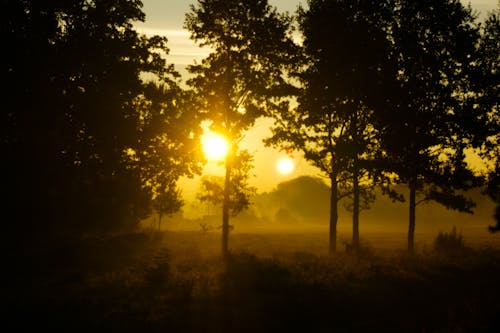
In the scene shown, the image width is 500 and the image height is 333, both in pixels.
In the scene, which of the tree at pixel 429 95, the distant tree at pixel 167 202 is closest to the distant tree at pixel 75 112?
the tree at pixel 429 95

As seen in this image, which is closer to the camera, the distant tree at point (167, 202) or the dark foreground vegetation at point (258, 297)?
the dark foreground vegetation at point (258, 297)

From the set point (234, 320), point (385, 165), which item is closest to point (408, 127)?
point (385, 165)

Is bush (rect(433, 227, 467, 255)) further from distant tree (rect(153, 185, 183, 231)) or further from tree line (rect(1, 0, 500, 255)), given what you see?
distant tree (rect(153, 185, 183, 231))

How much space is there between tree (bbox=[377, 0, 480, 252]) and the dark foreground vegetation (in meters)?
7.15

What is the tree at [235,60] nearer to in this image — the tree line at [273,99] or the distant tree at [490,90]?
the tree line at [273,99]

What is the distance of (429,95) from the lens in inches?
1041

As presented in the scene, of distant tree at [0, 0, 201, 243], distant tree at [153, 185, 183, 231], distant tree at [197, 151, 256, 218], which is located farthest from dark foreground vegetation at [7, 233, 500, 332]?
distant tree at [153, 185, 183, 231]

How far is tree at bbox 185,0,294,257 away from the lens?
25.5m

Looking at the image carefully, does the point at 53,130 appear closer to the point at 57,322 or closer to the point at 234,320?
the point at 57,322

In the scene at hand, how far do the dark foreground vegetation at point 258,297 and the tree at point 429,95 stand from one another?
715cm

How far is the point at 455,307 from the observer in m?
12.2

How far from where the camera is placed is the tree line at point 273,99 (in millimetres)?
22484

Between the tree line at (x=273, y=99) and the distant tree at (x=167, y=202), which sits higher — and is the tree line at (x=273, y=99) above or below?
above

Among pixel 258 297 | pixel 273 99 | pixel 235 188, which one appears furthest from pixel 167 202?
pixel 258 297
